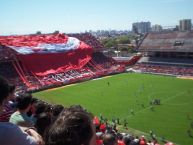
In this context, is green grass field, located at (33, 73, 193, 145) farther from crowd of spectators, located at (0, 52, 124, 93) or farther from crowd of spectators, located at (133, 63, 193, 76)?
crowd of spectators, located at (133, 63, 193, 76)

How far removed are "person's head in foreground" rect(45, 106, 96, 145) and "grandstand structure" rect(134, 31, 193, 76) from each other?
51.4 m

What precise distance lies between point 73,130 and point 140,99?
3534 centimetres

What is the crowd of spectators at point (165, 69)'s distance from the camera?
5335 centimetres

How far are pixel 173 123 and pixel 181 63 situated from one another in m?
30.8

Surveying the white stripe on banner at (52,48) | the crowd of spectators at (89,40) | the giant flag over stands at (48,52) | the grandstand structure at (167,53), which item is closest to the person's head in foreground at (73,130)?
the giant flag over stands at (48,52)

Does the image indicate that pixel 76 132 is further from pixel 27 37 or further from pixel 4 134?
pixel 27 37

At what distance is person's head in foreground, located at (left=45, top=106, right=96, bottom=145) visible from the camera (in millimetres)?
2805

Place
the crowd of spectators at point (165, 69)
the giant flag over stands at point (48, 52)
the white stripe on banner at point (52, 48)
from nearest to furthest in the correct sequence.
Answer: the giant flag over stands at point (48, 52), the white stripe on banner at point (52, 48), the crowd of spectators at point (165, 69)

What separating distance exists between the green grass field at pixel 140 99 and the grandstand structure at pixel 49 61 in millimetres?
3447

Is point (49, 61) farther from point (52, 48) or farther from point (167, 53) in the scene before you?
point (167, 53)

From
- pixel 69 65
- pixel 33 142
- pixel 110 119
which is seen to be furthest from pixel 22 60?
pixel 33 142

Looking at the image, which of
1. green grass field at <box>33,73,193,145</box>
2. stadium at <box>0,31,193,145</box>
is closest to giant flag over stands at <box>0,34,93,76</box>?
stadium at <box>0,31,193,145</box>

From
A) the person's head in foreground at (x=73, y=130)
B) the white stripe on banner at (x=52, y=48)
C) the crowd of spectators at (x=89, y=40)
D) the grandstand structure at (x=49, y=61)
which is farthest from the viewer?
the crowd of spectators at (x=89, y=40)

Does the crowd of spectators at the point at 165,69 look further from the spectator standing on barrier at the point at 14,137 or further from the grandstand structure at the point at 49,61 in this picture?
the spectator standing on barrier at the point at 14,137
